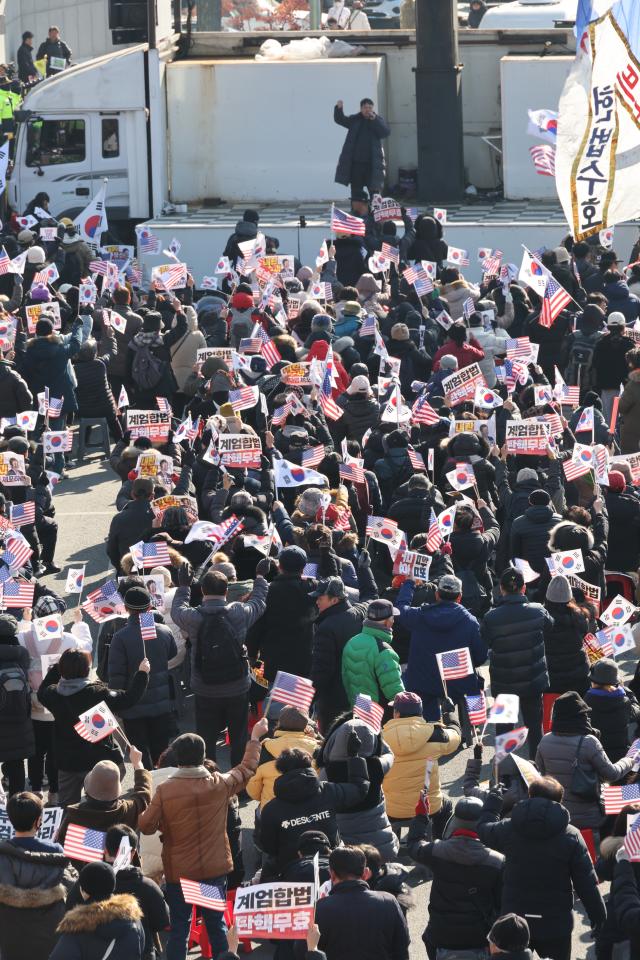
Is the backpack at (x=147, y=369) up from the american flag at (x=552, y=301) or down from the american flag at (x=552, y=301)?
down

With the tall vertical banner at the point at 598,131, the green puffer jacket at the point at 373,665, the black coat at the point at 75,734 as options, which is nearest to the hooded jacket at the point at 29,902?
the black coat at the point at 75,734

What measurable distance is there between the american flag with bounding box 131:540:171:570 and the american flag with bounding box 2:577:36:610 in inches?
33.2

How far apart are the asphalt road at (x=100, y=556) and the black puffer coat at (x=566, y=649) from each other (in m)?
0.72

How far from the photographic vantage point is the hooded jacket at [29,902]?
8.09 metres

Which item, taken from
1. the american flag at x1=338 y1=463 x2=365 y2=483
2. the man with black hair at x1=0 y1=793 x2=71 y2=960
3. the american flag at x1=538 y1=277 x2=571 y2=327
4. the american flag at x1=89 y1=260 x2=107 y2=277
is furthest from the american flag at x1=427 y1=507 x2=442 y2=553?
the american flag at x1=89 y1=260 x2=107 y2=277

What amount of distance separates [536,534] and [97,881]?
243 inches

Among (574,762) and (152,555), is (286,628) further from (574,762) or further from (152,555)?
(574,762)

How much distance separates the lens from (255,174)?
28.7 metres

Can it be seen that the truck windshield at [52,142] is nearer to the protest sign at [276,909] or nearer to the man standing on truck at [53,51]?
the man standing on truck at [53,51]

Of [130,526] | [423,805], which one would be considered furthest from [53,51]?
[423,805]

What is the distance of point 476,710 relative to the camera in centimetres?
1145

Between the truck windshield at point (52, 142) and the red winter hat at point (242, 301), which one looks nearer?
the red winter hat at point (242, 301)

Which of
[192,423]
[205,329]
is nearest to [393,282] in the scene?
[205,329]

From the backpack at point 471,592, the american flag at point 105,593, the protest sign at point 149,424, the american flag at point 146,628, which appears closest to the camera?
the american flag at point 146,628
